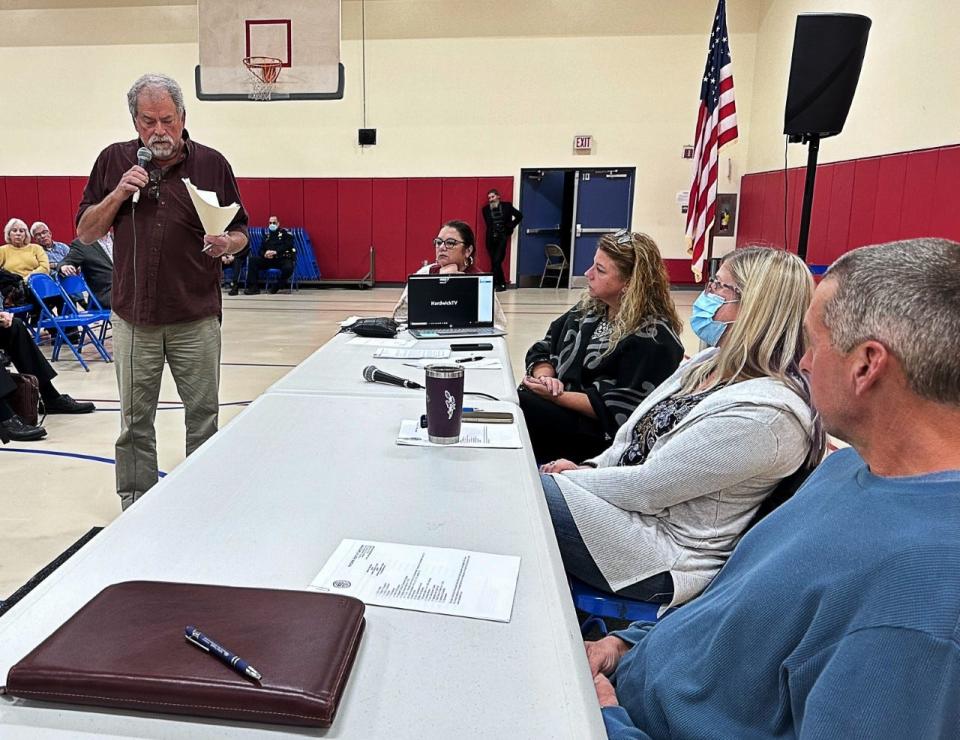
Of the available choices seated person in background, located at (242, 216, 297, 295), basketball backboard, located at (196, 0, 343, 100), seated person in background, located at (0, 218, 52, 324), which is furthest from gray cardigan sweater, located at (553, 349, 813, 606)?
seated person in background, located at (242, 216, 297, 295)

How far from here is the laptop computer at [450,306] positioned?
3.28m

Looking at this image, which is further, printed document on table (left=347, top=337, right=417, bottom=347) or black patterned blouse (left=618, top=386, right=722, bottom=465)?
printed document on table (left=347, top=337, right=417, bottom=347)

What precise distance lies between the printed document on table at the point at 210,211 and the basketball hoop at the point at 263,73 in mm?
5938

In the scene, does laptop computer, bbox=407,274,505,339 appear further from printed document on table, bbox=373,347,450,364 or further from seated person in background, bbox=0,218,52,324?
seated person in background, bbox=0,218,52,324

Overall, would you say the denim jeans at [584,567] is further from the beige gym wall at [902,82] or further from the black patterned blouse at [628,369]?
the beige gym wall at [902,82]

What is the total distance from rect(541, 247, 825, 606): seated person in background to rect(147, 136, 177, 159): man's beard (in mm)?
1931

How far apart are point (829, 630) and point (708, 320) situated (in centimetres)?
124

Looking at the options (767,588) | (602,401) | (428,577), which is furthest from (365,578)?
(602,401)

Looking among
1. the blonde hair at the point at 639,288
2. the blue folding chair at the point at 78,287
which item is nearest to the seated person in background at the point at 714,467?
the blonde hair at the point at 639,288

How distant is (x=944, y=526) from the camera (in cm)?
75

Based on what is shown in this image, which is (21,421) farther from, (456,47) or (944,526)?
(456,47)

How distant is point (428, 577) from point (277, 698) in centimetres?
36

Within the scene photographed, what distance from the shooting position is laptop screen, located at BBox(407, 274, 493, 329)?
3.29m

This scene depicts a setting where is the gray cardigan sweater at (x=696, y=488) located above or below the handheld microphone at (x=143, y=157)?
below
